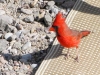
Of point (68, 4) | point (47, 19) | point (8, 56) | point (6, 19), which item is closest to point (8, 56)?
point (8, 56)

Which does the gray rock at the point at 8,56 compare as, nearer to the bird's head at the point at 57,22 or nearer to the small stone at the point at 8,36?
the small stone at the point at 8,36

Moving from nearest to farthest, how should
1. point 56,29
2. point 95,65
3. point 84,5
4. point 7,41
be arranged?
point 56,29, point 95,65, point 7,41, point 84,5

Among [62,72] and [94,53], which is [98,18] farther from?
[62,72]

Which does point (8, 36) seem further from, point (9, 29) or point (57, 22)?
point (57, 22)

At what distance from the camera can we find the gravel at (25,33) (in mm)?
3879

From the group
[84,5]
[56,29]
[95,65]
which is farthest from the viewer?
[84,5]

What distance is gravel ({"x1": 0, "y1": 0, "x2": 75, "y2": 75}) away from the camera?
153 inches

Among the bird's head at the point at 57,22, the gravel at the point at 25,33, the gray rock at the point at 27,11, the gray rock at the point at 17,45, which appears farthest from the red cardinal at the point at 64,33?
the gray rock at the point at 27,11

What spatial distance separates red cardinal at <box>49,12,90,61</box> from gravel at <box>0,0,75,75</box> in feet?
1.16

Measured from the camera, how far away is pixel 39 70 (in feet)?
12.3

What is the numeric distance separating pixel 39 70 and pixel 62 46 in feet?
1.29

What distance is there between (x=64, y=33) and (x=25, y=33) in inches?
24.4

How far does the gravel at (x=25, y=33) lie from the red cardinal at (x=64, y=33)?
355 millimetres

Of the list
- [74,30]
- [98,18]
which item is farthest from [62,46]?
[98,18]
